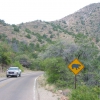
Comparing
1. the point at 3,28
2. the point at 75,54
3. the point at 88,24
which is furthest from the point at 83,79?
the point at 88,24

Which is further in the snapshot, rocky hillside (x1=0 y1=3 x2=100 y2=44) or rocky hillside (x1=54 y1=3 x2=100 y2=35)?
rocky hillside (x1=54 y1=3 x2=100 y2=35)

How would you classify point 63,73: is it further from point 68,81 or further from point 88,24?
point 88,24

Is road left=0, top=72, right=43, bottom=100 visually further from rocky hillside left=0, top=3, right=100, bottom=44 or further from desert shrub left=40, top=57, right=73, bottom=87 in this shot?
rocky hillside left=0, top=3, right=100, bottom=44

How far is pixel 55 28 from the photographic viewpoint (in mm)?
112000

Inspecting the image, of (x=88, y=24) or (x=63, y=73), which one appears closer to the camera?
A: (x=63, y=73)

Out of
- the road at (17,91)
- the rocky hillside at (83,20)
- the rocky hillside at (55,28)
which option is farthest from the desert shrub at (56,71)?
the rocky hillside at (83,20)

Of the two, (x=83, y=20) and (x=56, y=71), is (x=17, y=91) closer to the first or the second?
(x=56, y=71)

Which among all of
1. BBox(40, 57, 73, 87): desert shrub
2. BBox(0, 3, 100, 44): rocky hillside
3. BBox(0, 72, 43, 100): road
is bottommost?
BBox(0, 72, 43, 100): road

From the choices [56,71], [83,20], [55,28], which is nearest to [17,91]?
[56,71]

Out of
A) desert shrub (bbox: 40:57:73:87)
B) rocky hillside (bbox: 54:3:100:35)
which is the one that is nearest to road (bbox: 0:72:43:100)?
desert shrub (bbox: 40:57:73:87)

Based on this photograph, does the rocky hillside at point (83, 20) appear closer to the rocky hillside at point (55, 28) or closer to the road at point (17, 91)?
the rocky hillside at point (55, 28)

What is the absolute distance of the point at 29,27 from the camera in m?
117

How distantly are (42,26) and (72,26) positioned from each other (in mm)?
13627

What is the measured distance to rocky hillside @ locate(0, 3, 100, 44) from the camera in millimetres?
92188
